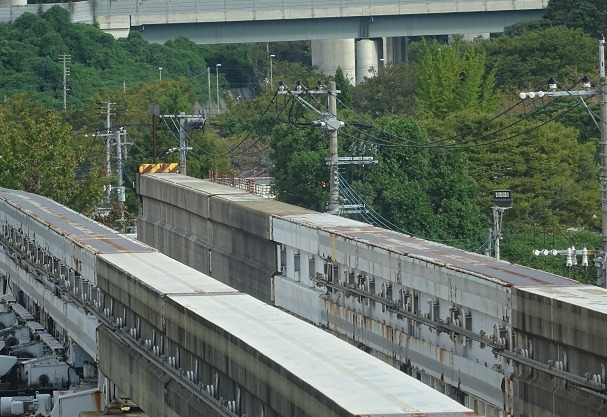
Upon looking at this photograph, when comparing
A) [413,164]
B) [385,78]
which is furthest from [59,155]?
[385,78]

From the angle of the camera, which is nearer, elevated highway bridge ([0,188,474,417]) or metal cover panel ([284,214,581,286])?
elevated highway bridge ([0,188,474,417])

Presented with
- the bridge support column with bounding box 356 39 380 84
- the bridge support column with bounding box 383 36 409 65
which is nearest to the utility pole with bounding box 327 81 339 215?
the bridge support column with bounding box 356 39 380 84

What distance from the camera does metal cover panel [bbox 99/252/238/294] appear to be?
29.7 meters

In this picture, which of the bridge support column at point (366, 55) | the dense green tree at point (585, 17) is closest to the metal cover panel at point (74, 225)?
the dense green tree at point (585, 17)

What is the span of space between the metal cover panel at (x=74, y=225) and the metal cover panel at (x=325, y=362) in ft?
32.2

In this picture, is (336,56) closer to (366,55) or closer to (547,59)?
(366,55)

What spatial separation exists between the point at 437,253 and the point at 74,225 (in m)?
14.5

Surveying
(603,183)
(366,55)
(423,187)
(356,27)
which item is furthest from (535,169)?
(366,55)

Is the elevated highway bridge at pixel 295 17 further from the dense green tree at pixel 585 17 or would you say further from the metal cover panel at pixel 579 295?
the metal cover panel at pixel 579 295

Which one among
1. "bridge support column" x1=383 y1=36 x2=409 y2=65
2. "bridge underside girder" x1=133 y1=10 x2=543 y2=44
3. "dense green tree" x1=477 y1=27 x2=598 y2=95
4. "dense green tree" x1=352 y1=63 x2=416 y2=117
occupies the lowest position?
"dense green tree" x1=352 y1=63 x2=416 y2=117

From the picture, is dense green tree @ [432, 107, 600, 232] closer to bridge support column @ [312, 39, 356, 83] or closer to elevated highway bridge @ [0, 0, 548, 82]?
elevated highway bridge @ [0, 0, 548, 82]

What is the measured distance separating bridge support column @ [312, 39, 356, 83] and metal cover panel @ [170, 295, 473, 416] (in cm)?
12909

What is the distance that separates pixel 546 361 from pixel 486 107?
80.8m

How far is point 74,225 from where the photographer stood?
1758 inches
